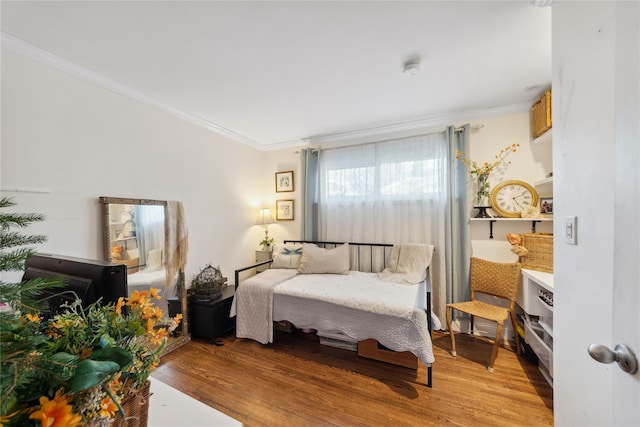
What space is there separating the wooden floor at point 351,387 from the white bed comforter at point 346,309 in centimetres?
28

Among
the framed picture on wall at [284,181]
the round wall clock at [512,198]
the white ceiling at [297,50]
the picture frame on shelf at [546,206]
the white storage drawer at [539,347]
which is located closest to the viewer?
the white ceiling at [297,50]

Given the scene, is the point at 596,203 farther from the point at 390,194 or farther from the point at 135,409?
the point at 390,194

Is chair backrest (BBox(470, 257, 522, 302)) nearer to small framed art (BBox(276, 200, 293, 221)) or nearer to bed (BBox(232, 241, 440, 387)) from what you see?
bed (BBox(232, 241, 440, 387))

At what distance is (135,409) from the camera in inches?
21.5

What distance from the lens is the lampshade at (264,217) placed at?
344 centimetres

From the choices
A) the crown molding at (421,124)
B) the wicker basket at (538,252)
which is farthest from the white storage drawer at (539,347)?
the crown molding at (421,124)

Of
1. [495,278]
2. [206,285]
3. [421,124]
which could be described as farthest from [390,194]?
[206,285]

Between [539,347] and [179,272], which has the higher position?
[179,272]

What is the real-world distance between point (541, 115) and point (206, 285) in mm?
3646

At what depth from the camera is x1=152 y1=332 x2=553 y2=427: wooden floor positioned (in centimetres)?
154

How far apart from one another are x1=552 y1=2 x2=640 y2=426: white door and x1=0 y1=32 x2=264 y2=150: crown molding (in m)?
2.83

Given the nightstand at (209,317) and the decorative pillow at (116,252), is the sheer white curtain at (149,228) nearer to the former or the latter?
the decorative pillow at (116,252)

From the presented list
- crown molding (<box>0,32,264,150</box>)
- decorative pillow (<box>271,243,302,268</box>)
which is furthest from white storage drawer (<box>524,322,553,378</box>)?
crown molding (<box>0,32,264,150</box>)

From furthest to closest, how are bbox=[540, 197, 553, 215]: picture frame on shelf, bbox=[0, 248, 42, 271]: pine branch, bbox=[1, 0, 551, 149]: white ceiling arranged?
1. bbox=[540, 197, 553, 215]: picture frame on shelf
2. bbox=[1, 0, 551, 149]: white ceiling
3. bbox=[0, 248, 42, 271]: pine branch
